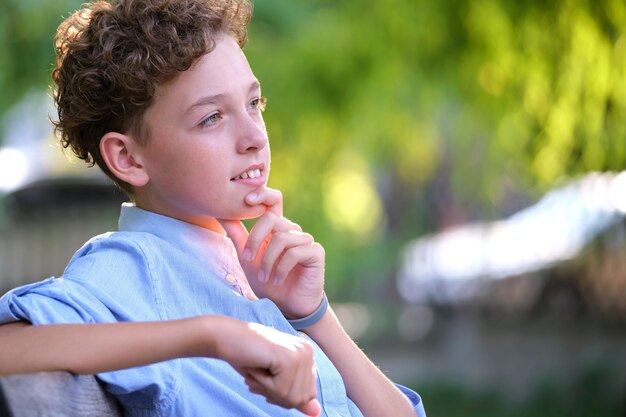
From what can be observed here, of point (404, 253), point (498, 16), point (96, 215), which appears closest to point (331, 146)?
point (498, 16)

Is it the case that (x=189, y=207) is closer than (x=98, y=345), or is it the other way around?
(x=98, y=345)

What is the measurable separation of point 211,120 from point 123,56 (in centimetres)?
14

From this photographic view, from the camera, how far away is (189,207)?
1.50 metres

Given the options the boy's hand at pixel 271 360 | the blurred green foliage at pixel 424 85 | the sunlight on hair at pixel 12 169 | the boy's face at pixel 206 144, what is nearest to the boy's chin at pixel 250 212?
the boy's face at pixel 206 144

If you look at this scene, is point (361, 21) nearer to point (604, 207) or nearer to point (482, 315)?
point (604, 207)

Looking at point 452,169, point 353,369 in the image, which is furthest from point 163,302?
point 452,169

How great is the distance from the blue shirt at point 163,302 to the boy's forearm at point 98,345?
1.3 inches

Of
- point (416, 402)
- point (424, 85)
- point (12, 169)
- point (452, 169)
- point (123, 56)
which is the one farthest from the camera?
point (12, 169)

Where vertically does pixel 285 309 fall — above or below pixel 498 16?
below

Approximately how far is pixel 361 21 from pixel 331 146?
823 mm

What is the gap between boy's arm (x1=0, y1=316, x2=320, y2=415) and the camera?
1175mm

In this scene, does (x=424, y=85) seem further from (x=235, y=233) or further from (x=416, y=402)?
(x=235, y=233)

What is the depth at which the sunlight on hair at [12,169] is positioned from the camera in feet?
32.7

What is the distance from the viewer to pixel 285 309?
4.99 ft
